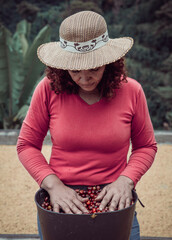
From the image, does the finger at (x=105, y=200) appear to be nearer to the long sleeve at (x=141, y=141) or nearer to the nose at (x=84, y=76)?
the long sleeve at (x=141, y=141)

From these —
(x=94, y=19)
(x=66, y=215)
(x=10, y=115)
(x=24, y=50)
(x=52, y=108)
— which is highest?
(x=94, y=19)

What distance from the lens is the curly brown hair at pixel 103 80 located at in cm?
144

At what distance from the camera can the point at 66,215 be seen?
1.09 metres

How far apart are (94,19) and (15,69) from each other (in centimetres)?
401

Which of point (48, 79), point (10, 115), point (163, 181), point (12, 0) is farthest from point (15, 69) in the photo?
point (12, 0)

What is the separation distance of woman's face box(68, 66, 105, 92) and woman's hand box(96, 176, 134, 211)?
0.43 metres

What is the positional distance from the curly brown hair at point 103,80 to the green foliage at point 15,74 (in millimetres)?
3443

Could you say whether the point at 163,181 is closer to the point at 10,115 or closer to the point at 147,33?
the point at 10,115

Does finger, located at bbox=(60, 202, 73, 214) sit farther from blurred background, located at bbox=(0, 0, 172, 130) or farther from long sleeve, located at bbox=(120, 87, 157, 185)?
blurred background, located at bbox=(0, 0, 172, 130)

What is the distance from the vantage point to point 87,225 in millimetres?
1099

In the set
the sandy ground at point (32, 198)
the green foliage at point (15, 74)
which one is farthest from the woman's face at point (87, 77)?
the green foliage at point (15, 74)

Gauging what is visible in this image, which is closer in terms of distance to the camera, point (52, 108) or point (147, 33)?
point (52, 108)

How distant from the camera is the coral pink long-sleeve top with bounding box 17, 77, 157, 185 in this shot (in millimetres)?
1426

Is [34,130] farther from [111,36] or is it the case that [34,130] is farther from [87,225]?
[111,36]
